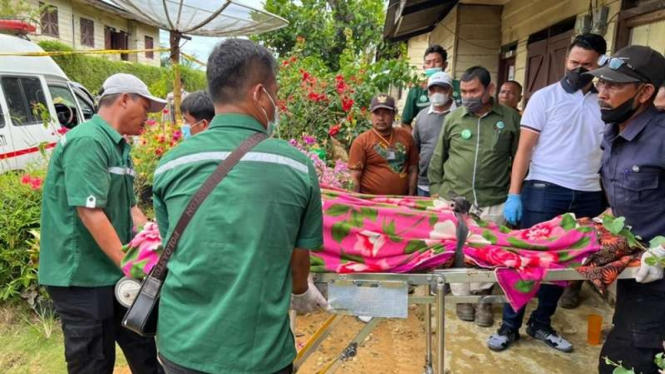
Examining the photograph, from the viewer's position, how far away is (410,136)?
4035mm

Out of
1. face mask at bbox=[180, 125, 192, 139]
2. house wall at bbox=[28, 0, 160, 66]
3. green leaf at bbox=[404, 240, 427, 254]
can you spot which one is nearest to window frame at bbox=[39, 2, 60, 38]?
house wall at bbox=[28, 0, 160, 66]

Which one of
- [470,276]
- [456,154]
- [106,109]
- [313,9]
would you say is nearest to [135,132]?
[106,109]

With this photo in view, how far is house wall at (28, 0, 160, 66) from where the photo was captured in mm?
19531

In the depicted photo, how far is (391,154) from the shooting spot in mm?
3869

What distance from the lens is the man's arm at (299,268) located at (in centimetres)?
154

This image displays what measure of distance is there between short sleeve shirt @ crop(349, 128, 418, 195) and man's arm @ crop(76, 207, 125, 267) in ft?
6.97

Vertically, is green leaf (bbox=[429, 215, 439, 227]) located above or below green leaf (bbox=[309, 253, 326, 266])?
above

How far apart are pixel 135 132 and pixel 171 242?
1223 millimetres

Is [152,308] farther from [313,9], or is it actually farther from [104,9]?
[104,9]

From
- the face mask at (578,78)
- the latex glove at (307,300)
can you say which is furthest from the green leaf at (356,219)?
the face mask at (578,78)

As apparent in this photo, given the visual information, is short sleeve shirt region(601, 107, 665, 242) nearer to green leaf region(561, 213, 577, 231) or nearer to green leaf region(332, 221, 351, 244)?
green leaf region(561, 213, 577, 231)

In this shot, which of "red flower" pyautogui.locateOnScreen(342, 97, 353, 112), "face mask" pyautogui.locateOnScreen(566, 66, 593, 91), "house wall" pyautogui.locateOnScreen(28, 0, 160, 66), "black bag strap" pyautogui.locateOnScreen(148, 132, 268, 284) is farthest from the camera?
"house wall" pyautogui.locateOnScreen(28, 0, 160, 66)

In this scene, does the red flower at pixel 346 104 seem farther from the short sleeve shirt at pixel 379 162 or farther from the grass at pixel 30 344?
the grass at pixel 30 344

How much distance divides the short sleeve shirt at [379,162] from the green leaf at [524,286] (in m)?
1.95
